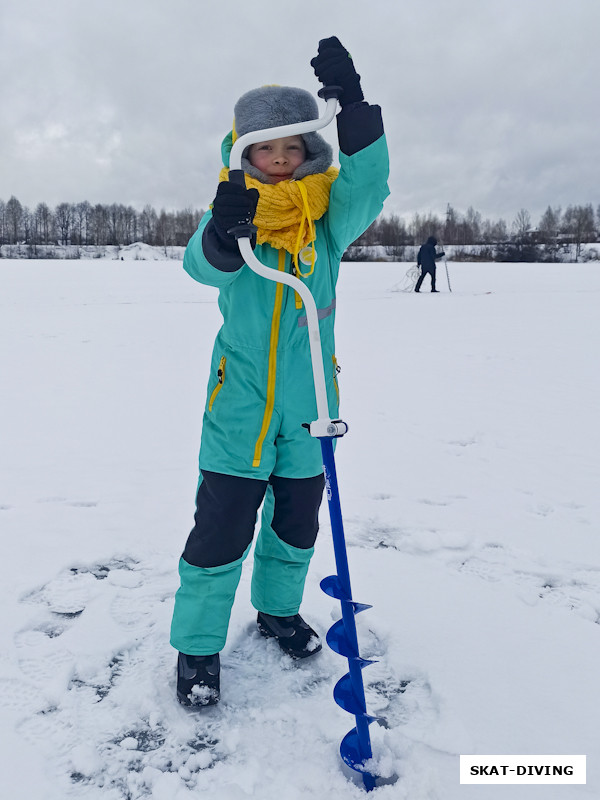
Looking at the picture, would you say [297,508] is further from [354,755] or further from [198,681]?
[354,755]

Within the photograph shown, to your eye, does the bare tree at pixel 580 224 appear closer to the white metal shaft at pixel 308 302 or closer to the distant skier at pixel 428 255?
the distant skier at pixel 428 255

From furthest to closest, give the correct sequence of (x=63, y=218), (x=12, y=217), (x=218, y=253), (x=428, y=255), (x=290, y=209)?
(x=63, y=218), (x=12, y=217), (x=428, y=255), (x=290, y=209), (x=218, y=253)

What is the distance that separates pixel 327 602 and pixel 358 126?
171cm

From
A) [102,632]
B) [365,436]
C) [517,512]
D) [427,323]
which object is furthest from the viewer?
[427,323]

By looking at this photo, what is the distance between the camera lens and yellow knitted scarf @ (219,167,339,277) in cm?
167

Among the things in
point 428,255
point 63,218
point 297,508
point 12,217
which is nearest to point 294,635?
point 297,508

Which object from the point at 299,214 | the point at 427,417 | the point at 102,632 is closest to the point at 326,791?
the point at 102,632

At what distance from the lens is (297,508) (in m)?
1.95

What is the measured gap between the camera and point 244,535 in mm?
1859

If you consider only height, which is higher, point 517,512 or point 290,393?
point 290,393

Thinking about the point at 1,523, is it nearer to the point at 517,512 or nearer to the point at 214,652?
the point at 214,652

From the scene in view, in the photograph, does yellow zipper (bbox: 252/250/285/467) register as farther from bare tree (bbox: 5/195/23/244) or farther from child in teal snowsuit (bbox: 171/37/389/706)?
bare tree (bbox: 5/195/23/244)

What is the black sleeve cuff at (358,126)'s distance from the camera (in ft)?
5.22

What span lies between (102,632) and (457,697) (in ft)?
4.03
